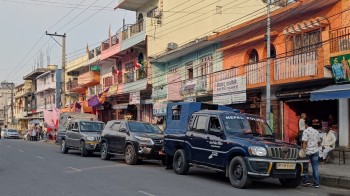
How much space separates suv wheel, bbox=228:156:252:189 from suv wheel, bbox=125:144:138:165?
6193 millimetres

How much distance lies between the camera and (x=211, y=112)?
43.0 feet

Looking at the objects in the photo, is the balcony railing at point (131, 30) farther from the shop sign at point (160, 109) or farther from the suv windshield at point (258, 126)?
the suv windshield at point (258, 126)

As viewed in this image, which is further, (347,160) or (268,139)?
(347,160)

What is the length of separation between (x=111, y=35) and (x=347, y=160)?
2478 centimetres

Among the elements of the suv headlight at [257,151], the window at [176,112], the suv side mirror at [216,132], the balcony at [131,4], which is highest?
the balcony at [131,4]

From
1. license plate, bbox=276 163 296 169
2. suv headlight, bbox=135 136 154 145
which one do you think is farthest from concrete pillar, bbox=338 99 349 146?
suv headlight, bbox=135 136 154 145

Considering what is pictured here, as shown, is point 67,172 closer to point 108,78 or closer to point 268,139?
point 268,139

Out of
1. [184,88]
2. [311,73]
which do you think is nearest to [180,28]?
[184,88]

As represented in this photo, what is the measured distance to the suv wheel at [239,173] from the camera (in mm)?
11032

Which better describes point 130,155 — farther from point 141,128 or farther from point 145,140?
point 141,128

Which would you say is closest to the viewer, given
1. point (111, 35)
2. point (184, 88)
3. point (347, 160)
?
point (347, 160)

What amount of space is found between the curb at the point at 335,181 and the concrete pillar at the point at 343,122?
4.04 metres

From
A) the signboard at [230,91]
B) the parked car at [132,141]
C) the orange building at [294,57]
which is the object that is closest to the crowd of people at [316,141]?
the orange building at [294,57]

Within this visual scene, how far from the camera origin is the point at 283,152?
11180 millimetres
